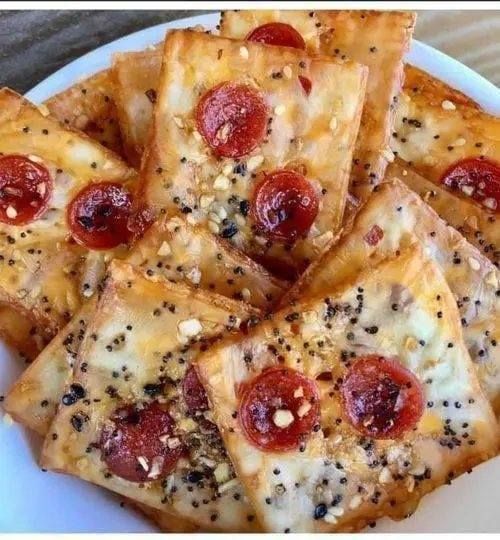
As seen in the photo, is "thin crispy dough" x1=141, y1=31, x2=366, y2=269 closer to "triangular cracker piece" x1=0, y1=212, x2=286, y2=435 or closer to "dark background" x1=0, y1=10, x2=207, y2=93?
"triangular cracker piece" x1=0, y1=212, x2=286, y2=435

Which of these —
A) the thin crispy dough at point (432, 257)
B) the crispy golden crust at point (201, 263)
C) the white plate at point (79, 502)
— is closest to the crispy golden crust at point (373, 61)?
the thin crispy dough at point (432, 257)

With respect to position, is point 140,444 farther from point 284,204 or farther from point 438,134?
point 438,134

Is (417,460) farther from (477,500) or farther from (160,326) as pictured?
Answer: (160,326)

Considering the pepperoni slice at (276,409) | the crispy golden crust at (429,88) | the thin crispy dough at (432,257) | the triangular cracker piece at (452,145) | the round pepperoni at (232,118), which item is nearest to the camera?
the pepperoni slice at (276,409)

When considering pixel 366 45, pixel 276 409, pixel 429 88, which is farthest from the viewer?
pixel 429 88

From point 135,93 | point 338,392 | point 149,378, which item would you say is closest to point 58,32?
point 135,93

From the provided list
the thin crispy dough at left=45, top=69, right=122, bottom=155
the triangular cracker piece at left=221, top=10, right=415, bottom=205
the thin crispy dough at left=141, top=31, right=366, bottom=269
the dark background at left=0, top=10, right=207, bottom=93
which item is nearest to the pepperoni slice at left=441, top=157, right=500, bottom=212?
the triangular cracker piece at left=221, top=10, right=415, bottom=205

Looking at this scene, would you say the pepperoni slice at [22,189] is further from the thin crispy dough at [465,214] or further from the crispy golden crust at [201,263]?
the thin crispy dough at [465,214]
